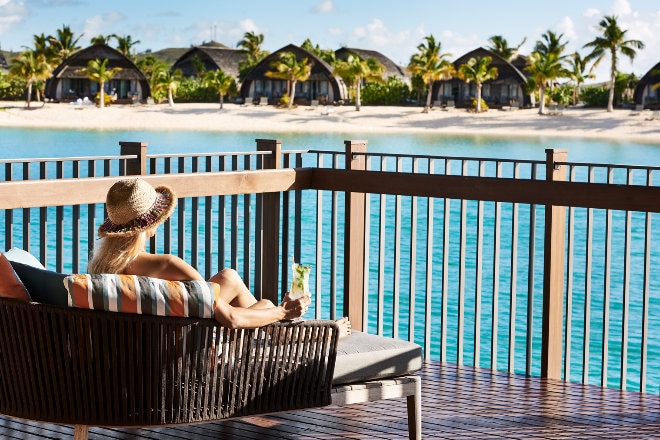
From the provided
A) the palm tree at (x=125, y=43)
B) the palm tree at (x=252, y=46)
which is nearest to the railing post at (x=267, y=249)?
the palm tree at (x=252, y=46)

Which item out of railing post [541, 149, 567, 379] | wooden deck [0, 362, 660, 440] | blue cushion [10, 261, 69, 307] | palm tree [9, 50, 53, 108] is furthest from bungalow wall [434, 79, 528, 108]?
blue cushion [10, 261, 69, 307]

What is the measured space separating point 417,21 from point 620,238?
65340 millimetres

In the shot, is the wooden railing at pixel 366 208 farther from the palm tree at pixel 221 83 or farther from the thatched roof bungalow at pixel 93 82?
the thatched roof bungalow at pixel 93 82

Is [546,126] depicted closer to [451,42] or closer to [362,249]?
[451,42]

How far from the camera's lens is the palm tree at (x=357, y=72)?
56.2 m

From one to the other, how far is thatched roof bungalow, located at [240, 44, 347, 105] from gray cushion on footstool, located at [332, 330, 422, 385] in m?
55.3

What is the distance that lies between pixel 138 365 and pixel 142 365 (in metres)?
0.01

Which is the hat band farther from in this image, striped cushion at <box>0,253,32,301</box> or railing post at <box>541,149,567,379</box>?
railing post at <box>541,149,567,379</box>

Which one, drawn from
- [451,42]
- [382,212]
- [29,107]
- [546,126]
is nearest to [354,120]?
[546,126]

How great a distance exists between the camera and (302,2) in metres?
81.5

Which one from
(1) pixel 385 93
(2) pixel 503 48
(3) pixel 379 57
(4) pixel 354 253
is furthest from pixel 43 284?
(3) pixel 379 57

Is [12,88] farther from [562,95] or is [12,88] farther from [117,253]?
[117,253]

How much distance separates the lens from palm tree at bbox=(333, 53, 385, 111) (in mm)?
56175

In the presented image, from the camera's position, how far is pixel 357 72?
56.2m
